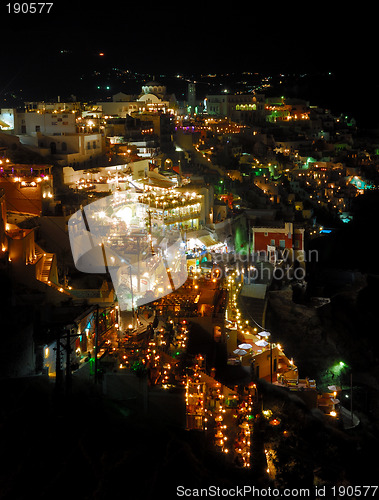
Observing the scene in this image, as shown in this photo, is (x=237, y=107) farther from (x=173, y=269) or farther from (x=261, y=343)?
(x=261, y=343)

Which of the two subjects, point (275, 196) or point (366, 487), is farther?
point (275, 196)

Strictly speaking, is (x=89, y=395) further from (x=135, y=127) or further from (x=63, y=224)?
(x=135, y=127)

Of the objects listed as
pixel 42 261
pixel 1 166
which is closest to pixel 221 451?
pixel 42 261

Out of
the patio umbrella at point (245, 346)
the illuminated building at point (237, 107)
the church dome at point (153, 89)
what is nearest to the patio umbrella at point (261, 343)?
the patio umbrella at point (245, 346)

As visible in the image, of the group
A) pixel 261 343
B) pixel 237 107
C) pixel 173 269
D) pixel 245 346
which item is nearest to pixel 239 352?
pixel 245 346

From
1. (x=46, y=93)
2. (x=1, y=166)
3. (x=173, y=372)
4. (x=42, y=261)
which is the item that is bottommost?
(x=173, y=372)

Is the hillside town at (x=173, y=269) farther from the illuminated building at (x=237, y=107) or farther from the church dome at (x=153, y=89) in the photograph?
the illuminated building at (x=237, y=107)

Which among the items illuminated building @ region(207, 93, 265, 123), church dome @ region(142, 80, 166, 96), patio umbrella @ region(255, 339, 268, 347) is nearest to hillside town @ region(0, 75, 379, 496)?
patio umbrella @ region(255, 339, 268, 347)

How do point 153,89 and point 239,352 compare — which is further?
point 153,89
